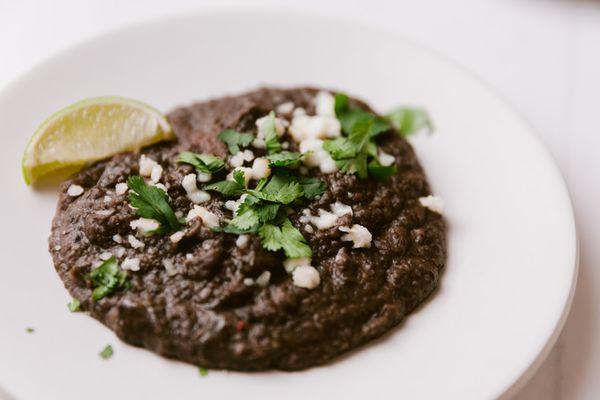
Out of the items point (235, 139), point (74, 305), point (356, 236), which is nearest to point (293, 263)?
point (356, 236)

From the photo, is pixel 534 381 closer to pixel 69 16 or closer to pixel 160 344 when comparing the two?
pixel 160 344

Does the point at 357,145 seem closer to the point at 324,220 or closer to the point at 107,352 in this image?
the point at 324,220

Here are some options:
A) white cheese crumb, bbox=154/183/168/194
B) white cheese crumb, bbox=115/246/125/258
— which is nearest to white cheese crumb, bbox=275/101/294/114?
white cheese crumb, bbox=154/183/168/194

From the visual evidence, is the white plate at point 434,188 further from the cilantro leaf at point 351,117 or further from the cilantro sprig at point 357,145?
the cilantro sprig at point 357,145

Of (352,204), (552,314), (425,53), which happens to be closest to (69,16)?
(425,53)

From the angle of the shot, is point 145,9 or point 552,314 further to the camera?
point 145,9

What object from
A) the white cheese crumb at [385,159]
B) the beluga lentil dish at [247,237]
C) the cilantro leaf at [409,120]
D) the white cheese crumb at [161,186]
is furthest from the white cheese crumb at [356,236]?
the cilantro leaf at [409,120]

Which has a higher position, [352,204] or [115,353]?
[352,204]

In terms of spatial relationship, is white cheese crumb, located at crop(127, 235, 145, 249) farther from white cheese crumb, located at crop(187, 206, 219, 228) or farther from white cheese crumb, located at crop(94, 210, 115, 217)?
white cheese crumb, located at crop(187, 206, 219, 228)
